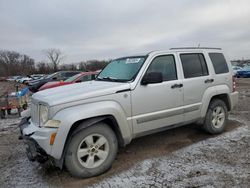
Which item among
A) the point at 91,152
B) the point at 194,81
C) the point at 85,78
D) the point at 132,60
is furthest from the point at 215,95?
the point at 85,78

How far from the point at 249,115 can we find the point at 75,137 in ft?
18.9

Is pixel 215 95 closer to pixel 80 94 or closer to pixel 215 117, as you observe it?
pixel 215 117

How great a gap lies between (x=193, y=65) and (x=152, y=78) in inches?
54.3

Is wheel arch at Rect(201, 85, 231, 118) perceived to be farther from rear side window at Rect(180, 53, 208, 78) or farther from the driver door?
the driver door

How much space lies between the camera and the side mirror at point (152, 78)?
3683mm

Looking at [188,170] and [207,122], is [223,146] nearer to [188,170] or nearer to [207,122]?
[207,122]

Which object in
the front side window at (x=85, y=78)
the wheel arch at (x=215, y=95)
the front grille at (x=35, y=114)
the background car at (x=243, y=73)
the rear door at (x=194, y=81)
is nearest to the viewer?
the front grille at (x=35, y=114)

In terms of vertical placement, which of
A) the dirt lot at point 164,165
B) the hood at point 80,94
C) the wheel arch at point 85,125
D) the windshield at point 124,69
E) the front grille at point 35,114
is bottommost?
the dirt lot at point 164,165

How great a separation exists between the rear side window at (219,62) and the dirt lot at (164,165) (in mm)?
1490

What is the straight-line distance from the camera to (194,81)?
444 centimetres

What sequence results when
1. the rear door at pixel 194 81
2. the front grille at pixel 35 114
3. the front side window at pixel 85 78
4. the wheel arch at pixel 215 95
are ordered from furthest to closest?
the front side window at pixel 85 78, the wheel arch at pixel 215 95, the rear door at pixel 194 81, the front grille at pixel 35 114

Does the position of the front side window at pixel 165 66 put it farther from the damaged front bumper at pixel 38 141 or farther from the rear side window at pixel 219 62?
the damaged front bumper at pixel 38 141

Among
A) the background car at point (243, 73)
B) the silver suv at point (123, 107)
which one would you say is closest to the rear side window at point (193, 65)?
the silver suv at point (123, 107)

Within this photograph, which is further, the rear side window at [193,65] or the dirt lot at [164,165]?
the rear side window at [193,65]
